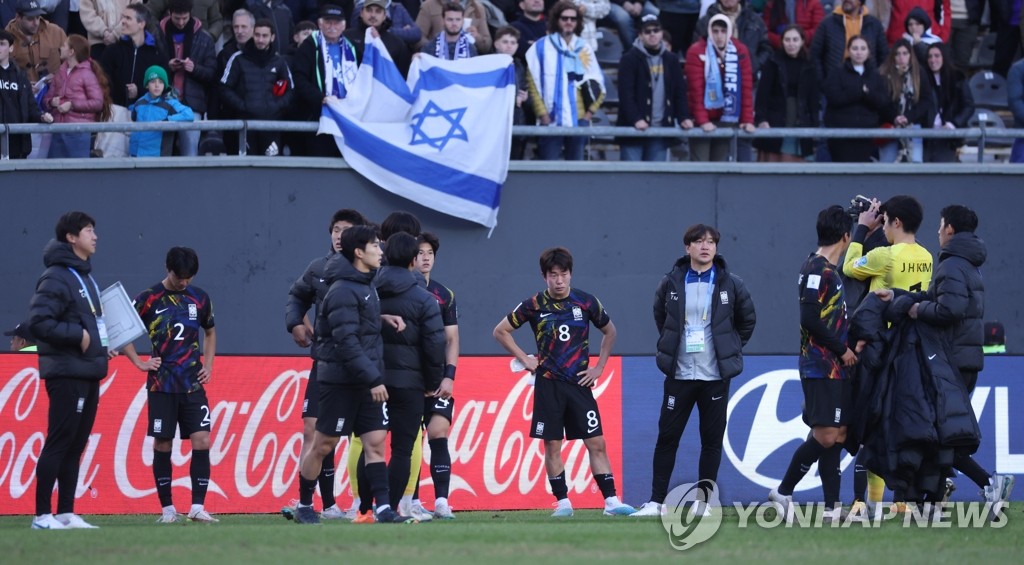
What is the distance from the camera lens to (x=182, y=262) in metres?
11.3

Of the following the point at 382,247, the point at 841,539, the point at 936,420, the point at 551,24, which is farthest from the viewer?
the point at 551,24

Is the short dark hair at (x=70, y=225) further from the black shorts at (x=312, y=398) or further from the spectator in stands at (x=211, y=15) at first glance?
the spectator in stands at (x=211, y=15)

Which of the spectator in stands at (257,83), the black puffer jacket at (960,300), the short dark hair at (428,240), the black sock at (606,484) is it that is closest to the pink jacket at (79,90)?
the spectator in stands at (257,83)

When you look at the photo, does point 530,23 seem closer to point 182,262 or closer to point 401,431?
point 182,262

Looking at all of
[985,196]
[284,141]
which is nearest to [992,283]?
[985,196]

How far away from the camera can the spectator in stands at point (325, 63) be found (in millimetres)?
15430

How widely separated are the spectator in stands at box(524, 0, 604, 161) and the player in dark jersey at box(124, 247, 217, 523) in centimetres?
582

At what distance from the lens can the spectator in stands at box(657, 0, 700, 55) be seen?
741 inches

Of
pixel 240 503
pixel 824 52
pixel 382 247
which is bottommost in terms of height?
pixel 240 503

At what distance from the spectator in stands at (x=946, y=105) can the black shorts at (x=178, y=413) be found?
31.5 ft

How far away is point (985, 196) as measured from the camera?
16.8 m

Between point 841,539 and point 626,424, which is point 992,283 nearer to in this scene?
point 626,424

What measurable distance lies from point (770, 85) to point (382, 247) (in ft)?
23.5

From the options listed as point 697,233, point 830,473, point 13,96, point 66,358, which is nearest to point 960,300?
point 830,473
